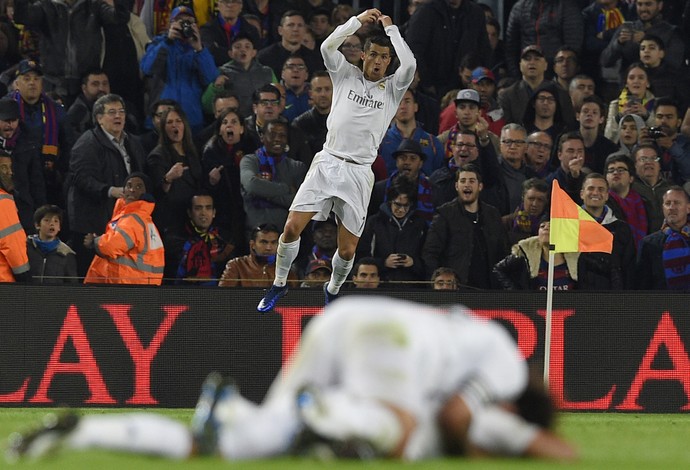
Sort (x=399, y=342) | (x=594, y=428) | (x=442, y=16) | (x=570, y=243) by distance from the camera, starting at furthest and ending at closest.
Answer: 1. (x=442, y=16)
2. (x=570, y=243)
3. (x=594, y=428)
4. (x=399, y=342)

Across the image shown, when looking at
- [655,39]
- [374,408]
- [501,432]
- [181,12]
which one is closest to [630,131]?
[655,39]

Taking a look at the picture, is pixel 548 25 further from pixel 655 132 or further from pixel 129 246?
pixel 129 246

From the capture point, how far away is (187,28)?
58.5 ft

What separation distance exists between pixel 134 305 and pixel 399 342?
7.90 metres

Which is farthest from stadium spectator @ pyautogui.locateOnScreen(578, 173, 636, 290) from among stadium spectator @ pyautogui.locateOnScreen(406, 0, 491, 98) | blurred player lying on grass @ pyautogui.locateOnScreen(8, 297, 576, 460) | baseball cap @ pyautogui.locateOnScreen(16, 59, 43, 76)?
blurred player lying on grass @ pyautogui.locateOnScreen(8, 297, 576, 460)

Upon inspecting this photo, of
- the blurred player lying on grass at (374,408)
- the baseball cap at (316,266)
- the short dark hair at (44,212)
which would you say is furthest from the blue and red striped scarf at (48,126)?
the blurred player lying on grass at (374,408)

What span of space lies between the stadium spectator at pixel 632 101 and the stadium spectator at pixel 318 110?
368 centimetres

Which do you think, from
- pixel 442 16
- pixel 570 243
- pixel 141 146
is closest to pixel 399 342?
pixel 570 243

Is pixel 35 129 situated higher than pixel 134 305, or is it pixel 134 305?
pixel 35 129

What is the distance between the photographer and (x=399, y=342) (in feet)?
22.1

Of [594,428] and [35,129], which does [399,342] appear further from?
[35,129]

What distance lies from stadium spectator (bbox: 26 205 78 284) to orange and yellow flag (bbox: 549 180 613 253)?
16.4 ft

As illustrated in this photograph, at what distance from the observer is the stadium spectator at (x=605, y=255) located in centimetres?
1561

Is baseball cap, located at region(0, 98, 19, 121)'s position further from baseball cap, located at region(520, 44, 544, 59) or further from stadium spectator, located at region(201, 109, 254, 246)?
baseball cap, located at region(520, 44, 544, 59)
